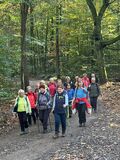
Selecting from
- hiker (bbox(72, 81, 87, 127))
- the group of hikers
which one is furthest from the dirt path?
hiker (bbox(72, 81, 87, 127))

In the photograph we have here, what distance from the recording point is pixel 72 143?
40.1 ft

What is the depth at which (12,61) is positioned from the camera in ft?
70.7

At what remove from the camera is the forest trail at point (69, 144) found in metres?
10.9

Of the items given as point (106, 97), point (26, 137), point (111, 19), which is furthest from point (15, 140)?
point (111, 19)

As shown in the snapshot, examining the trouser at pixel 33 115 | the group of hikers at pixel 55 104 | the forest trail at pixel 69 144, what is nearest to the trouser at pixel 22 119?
the group of hikers at pixel 55 104

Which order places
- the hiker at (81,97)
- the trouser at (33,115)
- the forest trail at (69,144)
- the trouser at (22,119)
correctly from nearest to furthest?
the forest trail at (69,144)
the hiker at (81,97)
the trouser at (22,119)
the trouser at (33,115)

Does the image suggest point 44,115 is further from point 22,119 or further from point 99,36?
point 99,36

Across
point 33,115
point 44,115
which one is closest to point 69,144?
point 44,115

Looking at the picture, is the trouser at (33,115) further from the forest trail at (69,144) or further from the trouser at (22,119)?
the trouser at (22,119)

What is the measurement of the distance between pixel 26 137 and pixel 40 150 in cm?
253

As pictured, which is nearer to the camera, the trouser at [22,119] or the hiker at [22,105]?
the hiker at [22,105]

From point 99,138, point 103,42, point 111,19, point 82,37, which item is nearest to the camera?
point 99,138

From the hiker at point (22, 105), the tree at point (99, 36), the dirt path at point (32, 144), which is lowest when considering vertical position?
the dirt path at point (32, 144)

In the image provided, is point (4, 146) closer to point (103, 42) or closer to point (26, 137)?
point (26, 137)
